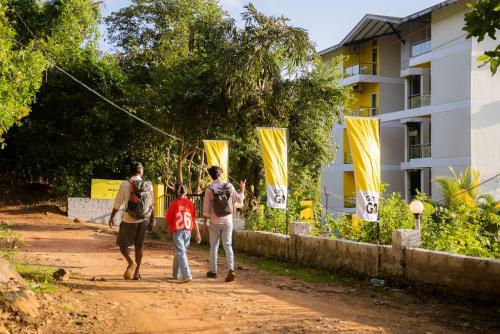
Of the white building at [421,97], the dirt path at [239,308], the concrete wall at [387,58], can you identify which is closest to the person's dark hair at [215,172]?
the dirt path at [239,308]

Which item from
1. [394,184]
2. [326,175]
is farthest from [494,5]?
[326,175]

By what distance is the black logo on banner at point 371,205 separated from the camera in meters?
9.45

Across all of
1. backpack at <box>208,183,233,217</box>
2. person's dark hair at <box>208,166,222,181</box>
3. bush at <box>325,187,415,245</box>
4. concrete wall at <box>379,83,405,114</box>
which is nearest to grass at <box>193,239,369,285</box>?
bush at <box>325,187,415,245</box>

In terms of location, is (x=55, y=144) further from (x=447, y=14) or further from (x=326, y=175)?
(x=447, y=14)

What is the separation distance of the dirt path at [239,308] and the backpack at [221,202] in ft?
3.77

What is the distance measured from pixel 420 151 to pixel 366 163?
22494 mm

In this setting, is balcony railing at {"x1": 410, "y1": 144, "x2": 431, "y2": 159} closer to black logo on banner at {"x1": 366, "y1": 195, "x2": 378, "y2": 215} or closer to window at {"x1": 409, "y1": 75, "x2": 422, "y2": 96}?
window at {"x1": 409, "y1": 75, "x2": 422, "y2": 96}

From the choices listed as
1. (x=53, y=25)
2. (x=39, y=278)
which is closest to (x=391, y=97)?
(x=53, y=25)

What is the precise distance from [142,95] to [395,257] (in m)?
17.8

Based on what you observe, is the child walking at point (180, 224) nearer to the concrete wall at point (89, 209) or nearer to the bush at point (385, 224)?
the bush at point (385, 224)

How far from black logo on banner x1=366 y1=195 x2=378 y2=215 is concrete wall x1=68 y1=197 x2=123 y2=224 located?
19.0m

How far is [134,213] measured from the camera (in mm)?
8953

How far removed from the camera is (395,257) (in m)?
9.09

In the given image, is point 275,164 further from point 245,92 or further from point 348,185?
point 348,185
